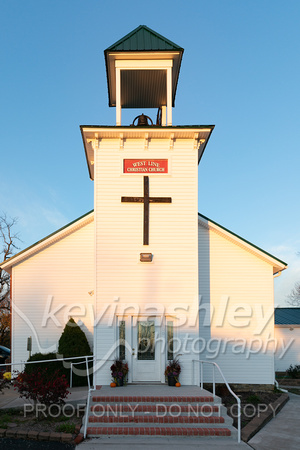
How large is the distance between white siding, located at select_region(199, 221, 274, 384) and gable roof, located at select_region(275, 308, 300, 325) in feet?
34.0

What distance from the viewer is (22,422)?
977 cm

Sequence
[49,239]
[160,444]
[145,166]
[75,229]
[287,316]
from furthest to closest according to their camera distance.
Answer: [287,316]
[75,229]
[49,239]
[145,166]
[160,444]

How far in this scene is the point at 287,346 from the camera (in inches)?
971

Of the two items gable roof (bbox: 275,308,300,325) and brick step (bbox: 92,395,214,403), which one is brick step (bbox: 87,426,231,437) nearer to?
brick step (bbox: 92,395,214,403)

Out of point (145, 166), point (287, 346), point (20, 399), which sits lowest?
point (287, 346)

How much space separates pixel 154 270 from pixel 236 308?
4023 mm

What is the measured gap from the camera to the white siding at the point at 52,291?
15.7 metres

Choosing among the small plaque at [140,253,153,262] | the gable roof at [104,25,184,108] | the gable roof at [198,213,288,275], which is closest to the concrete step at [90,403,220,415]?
the small plaque at [140,253,153,262]

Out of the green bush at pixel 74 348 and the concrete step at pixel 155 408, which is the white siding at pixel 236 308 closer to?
the green bush at pixel 74 348

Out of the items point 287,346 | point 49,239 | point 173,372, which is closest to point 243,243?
point 173,372

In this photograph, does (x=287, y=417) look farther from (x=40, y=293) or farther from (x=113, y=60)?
(x=113, y=60)

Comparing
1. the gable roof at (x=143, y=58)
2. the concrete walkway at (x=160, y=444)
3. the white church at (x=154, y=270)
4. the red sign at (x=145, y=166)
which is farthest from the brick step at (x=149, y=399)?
the gable roof at (x=143, y=58)

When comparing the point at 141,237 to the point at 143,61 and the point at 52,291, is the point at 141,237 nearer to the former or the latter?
the point at 52,291

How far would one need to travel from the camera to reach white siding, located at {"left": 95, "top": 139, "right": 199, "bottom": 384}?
1324cm
